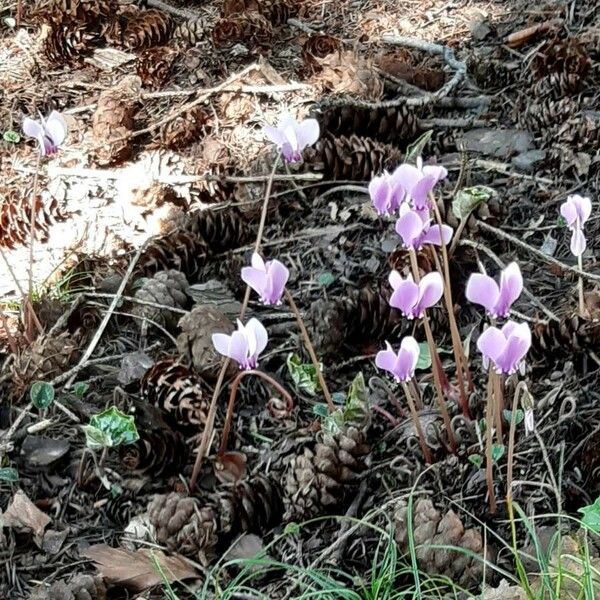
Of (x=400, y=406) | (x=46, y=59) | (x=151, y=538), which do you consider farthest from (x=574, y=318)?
(x=46, y=59)

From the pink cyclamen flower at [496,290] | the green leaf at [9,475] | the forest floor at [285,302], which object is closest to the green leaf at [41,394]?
the forest floor at [285,302]

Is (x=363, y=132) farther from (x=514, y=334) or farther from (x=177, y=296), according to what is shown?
(x=514, y=334)

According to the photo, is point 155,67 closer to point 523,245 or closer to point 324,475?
point 523,245

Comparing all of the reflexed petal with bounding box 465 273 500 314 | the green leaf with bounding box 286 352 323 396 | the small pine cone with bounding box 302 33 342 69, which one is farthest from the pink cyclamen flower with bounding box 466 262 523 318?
the small pine cone with bounding box 302 33 342 69

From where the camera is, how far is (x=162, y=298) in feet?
6.41

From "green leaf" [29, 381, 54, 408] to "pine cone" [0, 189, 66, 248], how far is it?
61cm

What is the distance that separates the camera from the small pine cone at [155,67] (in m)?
2.83

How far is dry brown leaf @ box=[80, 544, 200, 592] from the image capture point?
1.42m

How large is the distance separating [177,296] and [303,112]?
0.80 m

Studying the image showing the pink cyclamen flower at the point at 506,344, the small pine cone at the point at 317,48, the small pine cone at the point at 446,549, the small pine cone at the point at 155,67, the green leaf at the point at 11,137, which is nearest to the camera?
the pink cyclamen flower at the point at 506,344

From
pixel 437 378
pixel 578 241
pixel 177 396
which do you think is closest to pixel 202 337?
pixel 177 396

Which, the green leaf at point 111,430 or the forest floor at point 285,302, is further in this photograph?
the green leaf at point 111,430

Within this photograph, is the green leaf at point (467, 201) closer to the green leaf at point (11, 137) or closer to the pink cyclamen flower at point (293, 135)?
the pink cyclamen flower at point (293, 135)

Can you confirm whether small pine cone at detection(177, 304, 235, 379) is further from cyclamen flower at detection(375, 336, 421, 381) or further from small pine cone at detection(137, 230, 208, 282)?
cyclamen flower at detection(375, 336, 421, 381)
